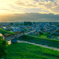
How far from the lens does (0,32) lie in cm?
3002

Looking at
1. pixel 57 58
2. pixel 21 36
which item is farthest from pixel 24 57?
pixel 21 36

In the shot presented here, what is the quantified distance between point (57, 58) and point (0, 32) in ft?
78.8

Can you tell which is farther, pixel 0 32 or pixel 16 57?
pixel 0 32

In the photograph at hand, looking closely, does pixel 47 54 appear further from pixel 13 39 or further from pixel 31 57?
pixel 13 39

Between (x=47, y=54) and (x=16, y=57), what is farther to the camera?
(x=47, y=54)

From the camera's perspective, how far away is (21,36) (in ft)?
82.4

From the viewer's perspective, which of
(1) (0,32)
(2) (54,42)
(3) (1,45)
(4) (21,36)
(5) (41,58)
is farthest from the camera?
(1) (0,32)

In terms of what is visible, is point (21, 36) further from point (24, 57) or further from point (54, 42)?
point (24, 57)

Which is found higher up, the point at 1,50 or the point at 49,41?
the point at 1,50

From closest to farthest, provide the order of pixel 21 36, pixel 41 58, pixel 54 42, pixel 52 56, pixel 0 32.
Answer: pixel 41 58, pixel 52 56, pixel 54 42, pixel 21 36, pixel 0 32

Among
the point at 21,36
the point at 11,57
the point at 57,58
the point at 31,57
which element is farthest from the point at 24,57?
the point at 21,36

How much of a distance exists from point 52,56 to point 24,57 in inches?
163

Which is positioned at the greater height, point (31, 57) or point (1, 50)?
point (1, 50)

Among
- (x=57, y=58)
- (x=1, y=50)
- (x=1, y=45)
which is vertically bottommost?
(x=57, y=58)
